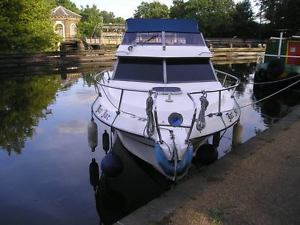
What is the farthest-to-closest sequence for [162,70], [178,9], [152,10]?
[152,10]
[178,9]
[162,70]

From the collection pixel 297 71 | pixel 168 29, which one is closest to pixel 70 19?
pixel 297 71

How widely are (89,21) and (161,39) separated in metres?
74.5

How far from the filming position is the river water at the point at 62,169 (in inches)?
289

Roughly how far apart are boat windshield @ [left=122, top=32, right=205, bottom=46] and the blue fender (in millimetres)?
4401

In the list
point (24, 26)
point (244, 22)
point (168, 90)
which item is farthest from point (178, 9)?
point (168, 90)

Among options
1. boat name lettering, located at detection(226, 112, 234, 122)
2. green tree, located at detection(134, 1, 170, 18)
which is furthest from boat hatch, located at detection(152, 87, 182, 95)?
green tree, located at detection(134, 1, 170, 18)

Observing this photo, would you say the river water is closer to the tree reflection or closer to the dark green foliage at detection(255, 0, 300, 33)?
the tree reflection

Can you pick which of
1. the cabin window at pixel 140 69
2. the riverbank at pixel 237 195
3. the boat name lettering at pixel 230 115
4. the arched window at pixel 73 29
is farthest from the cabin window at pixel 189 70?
the arched window at pixel 73 29

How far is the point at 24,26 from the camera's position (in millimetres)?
31516

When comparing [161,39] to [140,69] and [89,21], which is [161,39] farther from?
[89,21]

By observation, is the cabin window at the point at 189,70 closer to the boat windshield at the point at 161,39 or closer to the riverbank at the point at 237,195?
the boat windshield at the point at 161,39

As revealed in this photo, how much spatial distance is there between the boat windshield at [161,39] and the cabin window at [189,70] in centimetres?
83

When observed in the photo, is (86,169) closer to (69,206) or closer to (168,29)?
(69,206)

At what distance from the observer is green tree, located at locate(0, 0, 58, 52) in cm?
3036
